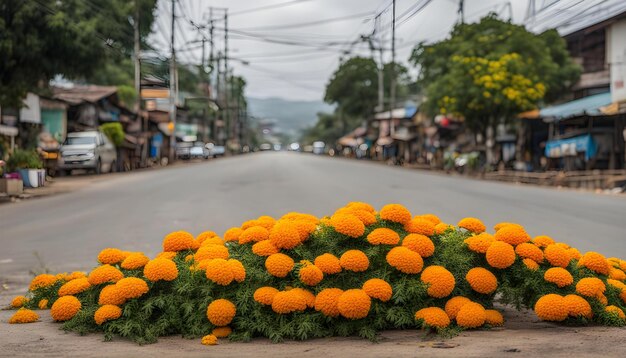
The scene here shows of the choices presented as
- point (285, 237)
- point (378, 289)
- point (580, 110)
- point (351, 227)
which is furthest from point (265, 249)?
point (580, 110)

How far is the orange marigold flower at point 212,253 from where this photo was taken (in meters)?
4.79

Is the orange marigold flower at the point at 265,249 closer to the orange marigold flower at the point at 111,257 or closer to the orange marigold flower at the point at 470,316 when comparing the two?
the orange marigold flower at the point at 111,257

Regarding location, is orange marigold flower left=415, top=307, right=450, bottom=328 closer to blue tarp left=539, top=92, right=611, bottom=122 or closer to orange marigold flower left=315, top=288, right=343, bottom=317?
orange marigold flower left=315, top=288, right=343, bottom=317

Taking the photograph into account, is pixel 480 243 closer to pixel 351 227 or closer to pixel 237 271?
pixel 351 227

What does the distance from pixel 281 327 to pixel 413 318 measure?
949 mm

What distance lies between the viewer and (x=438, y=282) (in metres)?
4.47

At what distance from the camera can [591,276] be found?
487cm

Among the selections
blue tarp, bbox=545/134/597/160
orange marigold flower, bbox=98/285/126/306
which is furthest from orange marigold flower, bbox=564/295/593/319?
blue tarp, bbox=545/134/597/160

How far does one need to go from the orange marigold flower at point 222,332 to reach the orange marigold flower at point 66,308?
1.12 metres

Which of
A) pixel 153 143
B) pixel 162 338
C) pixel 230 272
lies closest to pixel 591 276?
pixel 230 272

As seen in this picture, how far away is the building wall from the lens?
27.8 meters

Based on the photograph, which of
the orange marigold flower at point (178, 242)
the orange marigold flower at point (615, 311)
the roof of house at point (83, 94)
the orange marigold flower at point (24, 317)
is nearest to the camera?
the orange marigold flower at point (615, 311)

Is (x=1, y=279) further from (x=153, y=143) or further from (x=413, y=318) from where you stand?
(x=153, y=143)

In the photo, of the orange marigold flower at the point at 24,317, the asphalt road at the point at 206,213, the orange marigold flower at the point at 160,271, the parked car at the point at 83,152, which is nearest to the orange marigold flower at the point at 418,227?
the orange marigold flower at the point at 160,271
